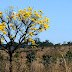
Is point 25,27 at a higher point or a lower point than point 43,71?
higher

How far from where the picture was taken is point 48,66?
6.07m

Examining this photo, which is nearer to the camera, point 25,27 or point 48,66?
point 48,66

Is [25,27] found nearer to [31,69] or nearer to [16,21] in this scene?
[16,21]

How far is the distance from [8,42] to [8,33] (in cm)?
45

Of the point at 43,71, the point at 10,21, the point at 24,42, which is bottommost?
the point at 43,71

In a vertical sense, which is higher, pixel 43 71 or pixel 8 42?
pixel 8 42

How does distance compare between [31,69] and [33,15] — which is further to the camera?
[33,15]

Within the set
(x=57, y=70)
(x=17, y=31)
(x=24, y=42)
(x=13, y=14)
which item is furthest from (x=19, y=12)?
(x=57, y=70)

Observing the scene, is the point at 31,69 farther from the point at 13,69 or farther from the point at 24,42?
the point at 24,42

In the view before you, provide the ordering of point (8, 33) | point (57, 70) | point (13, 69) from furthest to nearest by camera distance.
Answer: point (8, 33), point (13, 69), point (57, 70)

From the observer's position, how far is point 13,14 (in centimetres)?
883

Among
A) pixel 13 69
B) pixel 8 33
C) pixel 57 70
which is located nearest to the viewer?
pixel 57 70

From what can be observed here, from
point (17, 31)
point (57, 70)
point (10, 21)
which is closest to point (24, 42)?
point (17, 31)

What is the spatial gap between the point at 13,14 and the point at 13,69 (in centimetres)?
348
